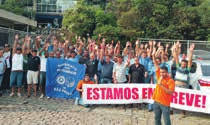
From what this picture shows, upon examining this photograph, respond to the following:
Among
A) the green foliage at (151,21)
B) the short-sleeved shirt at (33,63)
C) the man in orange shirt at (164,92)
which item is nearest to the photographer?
the man in orange shirt at (164,92)

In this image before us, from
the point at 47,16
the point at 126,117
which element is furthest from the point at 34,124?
the point at 47,16

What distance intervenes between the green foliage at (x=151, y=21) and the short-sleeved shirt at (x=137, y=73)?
1689 cm

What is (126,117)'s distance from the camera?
1016 cm

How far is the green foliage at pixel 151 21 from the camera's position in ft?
95.7

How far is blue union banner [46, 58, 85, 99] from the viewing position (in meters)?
12.4

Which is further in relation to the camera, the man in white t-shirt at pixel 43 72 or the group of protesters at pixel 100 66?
the man in white t-shirt at pixel 43 72

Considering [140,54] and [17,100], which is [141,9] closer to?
[140,54]

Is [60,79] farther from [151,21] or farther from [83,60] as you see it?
[151,21]

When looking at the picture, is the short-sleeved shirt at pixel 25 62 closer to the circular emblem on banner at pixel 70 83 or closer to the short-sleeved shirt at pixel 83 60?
the circular emblem on banner at pixel 70 83

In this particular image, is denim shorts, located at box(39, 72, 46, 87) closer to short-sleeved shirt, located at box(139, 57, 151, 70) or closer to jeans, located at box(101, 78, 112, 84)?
jeans, located at box(101, 78, 112, 84)

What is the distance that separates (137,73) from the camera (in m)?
11.4

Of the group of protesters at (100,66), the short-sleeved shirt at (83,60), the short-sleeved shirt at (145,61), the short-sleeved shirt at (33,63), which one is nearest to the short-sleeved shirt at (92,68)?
the group of protesters at (100,66)

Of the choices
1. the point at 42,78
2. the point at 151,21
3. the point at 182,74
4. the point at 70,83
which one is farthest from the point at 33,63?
the point at 151,21

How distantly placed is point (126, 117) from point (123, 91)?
129 centimetres
